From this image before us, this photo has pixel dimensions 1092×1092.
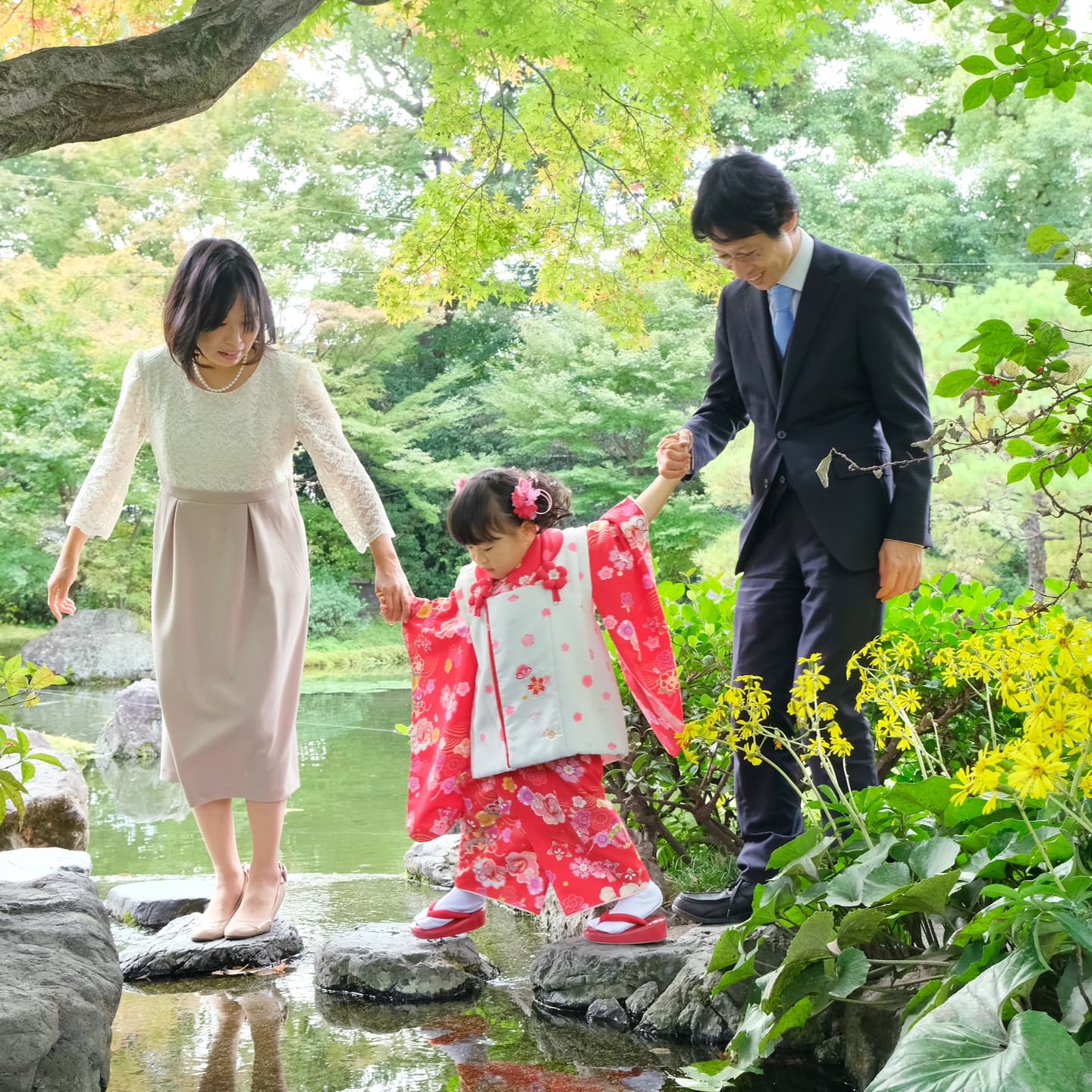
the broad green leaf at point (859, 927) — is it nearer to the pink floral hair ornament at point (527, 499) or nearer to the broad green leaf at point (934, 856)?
the broad green leaf at point (934, 856)

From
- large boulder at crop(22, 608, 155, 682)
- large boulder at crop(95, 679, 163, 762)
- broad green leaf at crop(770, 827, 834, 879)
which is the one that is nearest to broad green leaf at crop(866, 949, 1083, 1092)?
broad green leaf at crop(770, 827, 834, 879)

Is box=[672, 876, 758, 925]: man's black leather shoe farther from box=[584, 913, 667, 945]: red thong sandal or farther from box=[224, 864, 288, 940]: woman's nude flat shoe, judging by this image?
box=[224, 864, 288, 940]: woman's nude flat shoe

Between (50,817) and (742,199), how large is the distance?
2639 millimetres

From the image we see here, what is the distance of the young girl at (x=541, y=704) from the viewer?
249cm

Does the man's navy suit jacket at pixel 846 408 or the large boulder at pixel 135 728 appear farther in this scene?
the large boulder at pixel 135 728

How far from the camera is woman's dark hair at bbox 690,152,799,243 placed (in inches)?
91.7

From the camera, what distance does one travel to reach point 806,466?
2.42 meters

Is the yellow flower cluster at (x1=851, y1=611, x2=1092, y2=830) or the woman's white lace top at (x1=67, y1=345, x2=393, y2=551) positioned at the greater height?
the woman's white lace top at (x1=67, y1=345, x2=393, y2=551)

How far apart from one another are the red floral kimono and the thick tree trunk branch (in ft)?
3.78

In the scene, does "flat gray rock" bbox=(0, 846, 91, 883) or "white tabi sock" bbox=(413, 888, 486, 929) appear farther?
"white tabi sock" bbox=(413, 888, 486, 929)

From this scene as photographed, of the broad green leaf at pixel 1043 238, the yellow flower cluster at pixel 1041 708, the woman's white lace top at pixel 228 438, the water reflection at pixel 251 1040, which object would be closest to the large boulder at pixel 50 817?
the woman's white lace top at pixel 228 438

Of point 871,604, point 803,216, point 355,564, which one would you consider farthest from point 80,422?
point 871,604

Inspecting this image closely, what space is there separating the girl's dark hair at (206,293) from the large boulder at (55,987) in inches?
46.6

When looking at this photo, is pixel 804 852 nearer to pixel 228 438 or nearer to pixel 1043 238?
pixel 1043 238
